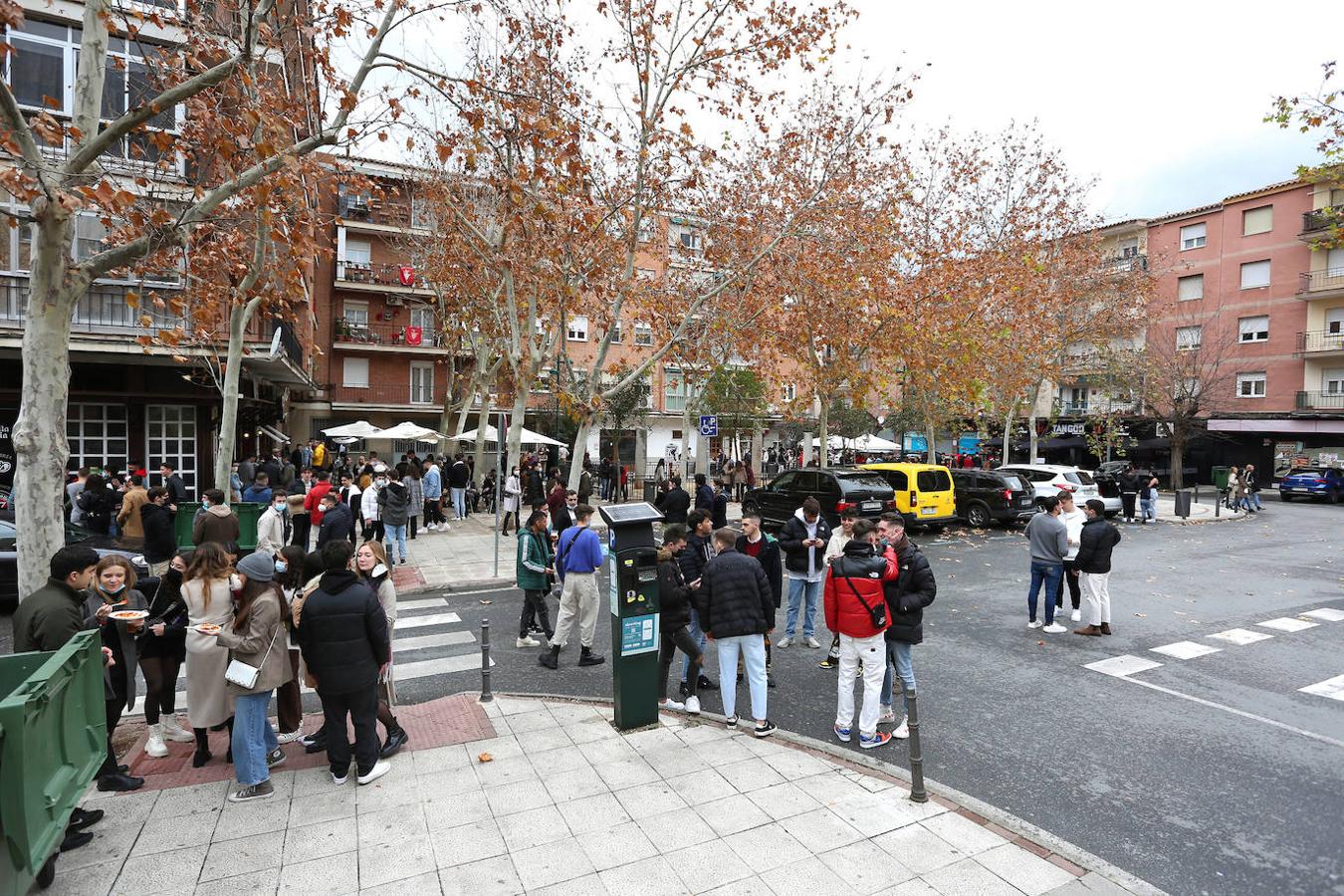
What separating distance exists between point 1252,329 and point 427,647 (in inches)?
1641

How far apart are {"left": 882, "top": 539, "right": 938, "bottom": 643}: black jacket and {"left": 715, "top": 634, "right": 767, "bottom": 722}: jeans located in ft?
3.56

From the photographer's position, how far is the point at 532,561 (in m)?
7.96

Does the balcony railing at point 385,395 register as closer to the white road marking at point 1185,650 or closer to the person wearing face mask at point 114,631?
the person wearing face mask at point 114,631

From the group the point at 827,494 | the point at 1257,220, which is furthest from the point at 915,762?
the point at 1257,220

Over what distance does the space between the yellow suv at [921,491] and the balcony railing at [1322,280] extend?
27.3 m

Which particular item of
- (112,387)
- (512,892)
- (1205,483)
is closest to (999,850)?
(512,892)

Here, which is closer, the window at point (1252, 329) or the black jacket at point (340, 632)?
the black jacket at point (340, 632)

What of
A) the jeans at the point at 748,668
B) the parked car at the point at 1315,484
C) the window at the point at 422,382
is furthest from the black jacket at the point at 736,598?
the window at the point at 422,382

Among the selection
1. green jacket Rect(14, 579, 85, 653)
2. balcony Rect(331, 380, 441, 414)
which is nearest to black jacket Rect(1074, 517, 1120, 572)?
green jacket Rect(14, 579, 85, 653)

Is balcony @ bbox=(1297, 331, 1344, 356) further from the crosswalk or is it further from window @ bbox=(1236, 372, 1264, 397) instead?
the crosswalk

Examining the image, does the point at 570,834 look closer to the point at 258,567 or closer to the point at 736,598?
the point at 736,598

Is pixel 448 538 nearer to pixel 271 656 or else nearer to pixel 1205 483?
pixel 271 656

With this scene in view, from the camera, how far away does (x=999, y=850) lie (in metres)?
4.19

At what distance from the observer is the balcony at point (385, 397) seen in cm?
3328
